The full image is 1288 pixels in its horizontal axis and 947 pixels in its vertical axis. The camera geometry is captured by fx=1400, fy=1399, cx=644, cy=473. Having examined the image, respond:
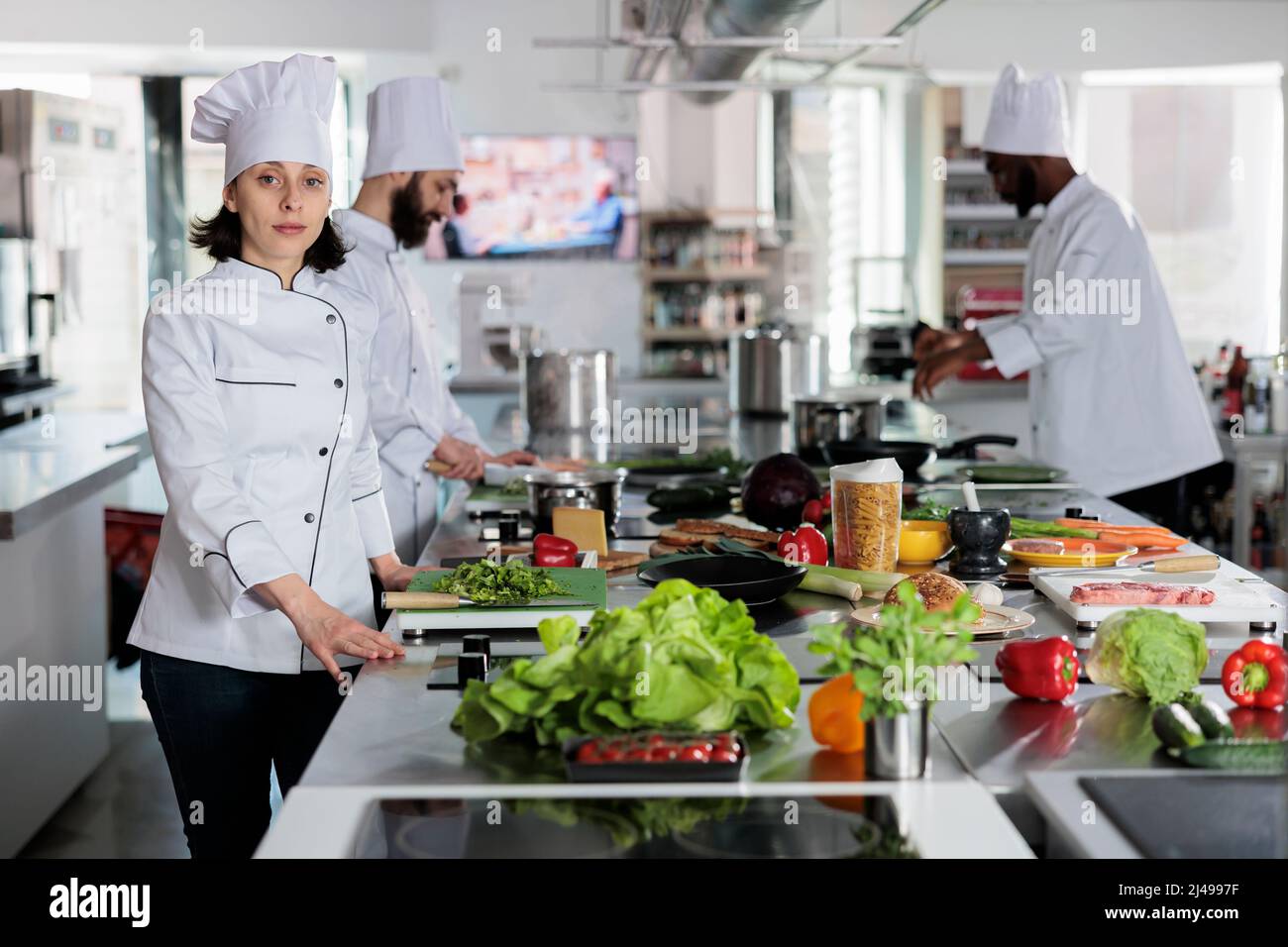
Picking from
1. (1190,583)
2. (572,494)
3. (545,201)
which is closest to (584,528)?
(572,494)

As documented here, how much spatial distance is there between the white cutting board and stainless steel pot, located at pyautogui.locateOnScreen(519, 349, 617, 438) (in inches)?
103

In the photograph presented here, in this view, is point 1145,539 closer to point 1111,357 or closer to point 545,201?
point 1111,357

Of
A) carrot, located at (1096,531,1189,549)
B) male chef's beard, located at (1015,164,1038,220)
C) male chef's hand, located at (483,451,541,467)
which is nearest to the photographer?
carrot, located at (1096,531,1189,549)

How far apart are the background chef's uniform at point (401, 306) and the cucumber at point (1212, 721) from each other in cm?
219

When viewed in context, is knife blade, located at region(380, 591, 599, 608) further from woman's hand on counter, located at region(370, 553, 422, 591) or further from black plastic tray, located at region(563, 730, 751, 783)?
black plastic tray, located at region(563, 730, 751, 783)

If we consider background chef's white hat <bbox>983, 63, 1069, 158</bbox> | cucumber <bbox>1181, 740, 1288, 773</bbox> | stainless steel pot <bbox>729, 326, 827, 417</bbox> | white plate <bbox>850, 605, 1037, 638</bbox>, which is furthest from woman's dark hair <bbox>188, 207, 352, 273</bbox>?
stainless steel pot <bbox>729, 326, 827, 417</bbox>

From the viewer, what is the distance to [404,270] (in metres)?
3.46

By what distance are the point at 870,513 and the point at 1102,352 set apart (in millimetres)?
1931

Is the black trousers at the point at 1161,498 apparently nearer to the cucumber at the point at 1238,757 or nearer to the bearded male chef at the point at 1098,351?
the bearded male chef at the point at 1098,351

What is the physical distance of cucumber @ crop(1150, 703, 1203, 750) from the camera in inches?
56.1

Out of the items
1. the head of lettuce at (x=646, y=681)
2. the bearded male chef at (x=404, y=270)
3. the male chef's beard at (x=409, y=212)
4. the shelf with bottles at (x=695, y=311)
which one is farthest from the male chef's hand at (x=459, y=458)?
the shelf with bottles at (x=695, y=311)

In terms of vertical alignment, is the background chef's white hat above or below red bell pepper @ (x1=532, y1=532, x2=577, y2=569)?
above
